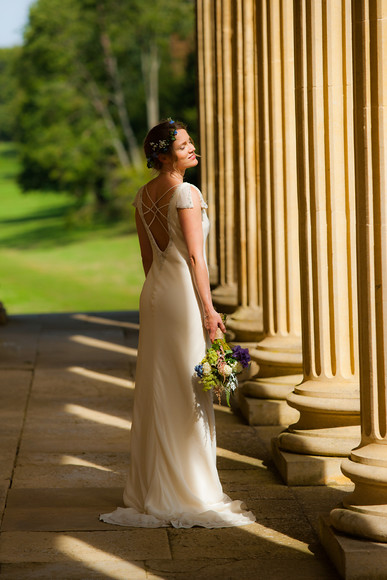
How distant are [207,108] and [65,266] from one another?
1914 inches

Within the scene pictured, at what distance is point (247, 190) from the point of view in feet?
52.5

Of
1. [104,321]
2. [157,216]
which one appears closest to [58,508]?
[157,216]

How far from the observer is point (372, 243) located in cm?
800

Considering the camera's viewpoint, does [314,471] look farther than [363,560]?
Yes

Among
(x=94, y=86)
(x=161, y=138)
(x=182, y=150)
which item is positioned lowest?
(x=182, y=150)

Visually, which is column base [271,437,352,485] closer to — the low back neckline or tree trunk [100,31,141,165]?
the low back neckline

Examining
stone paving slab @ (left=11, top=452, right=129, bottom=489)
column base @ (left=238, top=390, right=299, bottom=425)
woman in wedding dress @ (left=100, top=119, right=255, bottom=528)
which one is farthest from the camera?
column base @ (left=238, top=390, right=299, bottom=425)

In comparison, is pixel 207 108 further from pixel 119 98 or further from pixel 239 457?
pixel 119 98

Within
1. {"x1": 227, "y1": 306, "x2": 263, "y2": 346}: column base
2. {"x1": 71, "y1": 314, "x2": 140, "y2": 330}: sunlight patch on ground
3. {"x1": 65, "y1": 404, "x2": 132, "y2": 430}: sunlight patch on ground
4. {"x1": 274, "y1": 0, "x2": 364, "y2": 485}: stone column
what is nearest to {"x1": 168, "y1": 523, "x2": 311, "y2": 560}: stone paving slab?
{"x1": 274, "y1": 0, "x2": 364, "y2": 485}: stone column

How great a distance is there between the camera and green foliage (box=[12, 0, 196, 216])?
238 ft

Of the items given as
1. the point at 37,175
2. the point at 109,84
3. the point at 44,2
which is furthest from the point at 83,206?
the point at 44,2

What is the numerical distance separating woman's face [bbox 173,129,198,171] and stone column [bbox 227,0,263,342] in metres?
6.36

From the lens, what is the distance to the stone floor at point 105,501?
8.16 metres

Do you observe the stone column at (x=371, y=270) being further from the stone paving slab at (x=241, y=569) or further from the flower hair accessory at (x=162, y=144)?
the flower hair accessory at (x=162, y=144)
